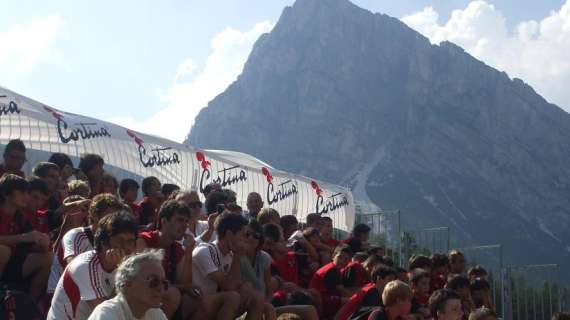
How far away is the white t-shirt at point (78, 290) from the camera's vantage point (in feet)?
16.4

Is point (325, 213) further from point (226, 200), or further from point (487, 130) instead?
point (487, 130)

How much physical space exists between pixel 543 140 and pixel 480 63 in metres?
17.8

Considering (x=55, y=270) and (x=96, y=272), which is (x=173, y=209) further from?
(x=96, y=272)

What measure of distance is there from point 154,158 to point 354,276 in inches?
194

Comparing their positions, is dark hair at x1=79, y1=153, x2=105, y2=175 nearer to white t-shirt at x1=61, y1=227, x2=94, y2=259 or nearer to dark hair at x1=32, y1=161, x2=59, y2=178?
dark hair at x1=32, y1=161, x2=59, y2=178

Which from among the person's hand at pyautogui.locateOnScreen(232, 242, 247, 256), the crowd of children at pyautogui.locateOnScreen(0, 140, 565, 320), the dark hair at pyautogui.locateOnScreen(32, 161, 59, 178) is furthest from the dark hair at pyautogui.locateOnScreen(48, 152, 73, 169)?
the person's hand at pyautogui.locateOnScreen(232, 242, 247, 256)

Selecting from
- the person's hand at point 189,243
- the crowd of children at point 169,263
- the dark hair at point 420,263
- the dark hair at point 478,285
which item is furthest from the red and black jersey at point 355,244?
the person's hand at point 189,243

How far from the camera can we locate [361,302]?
7715 millimetres

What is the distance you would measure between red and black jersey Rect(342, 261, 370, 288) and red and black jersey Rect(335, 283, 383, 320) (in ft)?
3.52

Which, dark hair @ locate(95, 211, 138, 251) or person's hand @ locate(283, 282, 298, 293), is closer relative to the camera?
dark hair @ locate(95, 211, 138, 251)

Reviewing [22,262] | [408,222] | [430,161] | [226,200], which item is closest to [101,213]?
[22,262]

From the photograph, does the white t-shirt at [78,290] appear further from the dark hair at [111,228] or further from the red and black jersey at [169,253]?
the red and black jersey at [169,253]

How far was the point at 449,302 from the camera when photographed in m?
7.53

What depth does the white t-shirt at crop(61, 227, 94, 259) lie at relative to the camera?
588 cm
